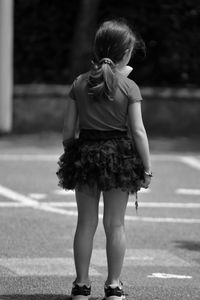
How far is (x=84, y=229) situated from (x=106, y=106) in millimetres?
788

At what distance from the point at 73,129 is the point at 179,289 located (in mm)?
1454

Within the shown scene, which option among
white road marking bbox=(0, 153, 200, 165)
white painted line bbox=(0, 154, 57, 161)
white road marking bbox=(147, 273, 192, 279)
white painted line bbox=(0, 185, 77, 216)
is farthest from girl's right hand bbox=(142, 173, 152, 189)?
white painted line bbox=(0, 154, 57, 161)

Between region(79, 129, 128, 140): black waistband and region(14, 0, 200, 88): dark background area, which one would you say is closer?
region(79, 129, 128, 140): black waistband

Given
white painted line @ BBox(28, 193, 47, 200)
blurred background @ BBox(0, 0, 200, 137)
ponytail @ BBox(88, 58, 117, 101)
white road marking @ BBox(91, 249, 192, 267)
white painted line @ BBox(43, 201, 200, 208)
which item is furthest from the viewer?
blurred background @ BBox(0, 0, 200, 137)

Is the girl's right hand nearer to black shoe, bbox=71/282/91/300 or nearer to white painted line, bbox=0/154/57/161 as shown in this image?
black shoe, bbox=71/282/91/300

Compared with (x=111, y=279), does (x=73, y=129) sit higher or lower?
higher

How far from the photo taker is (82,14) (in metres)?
20.9

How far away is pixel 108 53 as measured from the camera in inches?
250

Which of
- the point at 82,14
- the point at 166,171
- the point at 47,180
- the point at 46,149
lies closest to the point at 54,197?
the point at 47,180

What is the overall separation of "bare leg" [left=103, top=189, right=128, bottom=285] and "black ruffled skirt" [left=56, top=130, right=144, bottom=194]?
8 cm

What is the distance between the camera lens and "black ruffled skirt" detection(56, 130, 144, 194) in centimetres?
634

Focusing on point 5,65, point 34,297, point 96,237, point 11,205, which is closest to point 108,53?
point 34,297

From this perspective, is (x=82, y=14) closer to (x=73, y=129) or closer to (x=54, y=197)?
(x=54, y=197)

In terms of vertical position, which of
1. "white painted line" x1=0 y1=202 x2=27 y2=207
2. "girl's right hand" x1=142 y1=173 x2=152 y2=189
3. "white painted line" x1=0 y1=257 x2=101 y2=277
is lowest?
"white painted line" x1=0 y1=202 x2=27 y2=207
